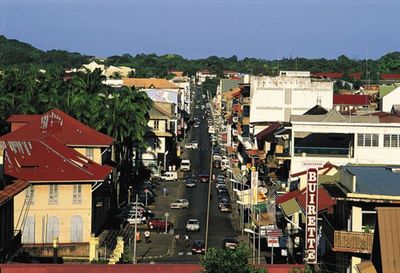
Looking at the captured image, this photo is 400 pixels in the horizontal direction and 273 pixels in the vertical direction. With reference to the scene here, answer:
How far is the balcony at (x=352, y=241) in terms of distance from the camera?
43094 mm

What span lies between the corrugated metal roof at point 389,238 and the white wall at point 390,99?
10697 cm

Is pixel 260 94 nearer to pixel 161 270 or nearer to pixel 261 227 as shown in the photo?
pixel 261 227

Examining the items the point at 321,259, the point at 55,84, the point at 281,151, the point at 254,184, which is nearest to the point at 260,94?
the point at 55,84

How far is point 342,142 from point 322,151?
1794 mm

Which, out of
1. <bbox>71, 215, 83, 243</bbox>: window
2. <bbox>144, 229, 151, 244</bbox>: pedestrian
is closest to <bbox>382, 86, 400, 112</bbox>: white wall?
<bbox>144, 229, 151, 244</bbox>: pedestrian

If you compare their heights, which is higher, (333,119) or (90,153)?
(333,119)

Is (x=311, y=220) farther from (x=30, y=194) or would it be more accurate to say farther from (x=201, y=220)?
(x=201, y=220)

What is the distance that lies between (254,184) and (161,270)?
39.6m

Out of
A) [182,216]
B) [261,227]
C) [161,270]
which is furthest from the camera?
[182,216]

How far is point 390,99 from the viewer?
452ft

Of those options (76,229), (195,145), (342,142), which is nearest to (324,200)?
(76,229)

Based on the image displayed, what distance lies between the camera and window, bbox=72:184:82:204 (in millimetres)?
75500

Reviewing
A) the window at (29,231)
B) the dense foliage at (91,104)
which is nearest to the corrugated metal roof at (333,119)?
the dense foliage at (91,104)

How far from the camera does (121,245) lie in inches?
2724
